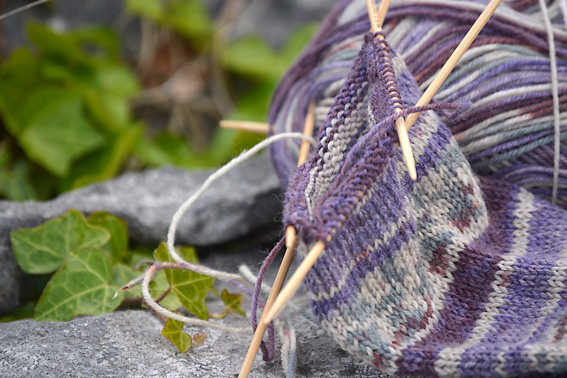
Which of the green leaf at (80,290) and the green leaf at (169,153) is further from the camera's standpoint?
the green leaf at (169,153)

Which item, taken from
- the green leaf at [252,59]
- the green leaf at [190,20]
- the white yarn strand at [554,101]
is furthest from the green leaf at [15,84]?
the white yarn strand at [554,101]

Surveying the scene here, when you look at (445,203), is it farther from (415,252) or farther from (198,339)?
(198,339)

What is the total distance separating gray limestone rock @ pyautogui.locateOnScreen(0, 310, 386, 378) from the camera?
589 millimetres

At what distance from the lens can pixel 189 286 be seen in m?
0.69

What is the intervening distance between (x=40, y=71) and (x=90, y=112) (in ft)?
0.48

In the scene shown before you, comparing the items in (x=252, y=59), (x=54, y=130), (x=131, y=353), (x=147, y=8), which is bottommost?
(x=131, y=353)

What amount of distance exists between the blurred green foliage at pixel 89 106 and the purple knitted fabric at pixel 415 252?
580 millimetres

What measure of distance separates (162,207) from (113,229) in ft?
0.40

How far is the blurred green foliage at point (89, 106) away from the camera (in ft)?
3.81

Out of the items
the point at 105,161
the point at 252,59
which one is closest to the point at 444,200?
the point at 105,161

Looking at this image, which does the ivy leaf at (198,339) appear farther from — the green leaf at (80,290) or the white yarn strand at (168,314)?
the green leaf at (80,290)

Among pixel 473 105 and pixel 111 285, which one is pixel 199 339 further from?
pixel 473 105

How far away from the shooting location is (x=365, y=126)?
638 mm

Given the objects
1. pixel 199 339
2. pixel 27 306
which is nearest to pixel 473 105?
pixel 199 339
